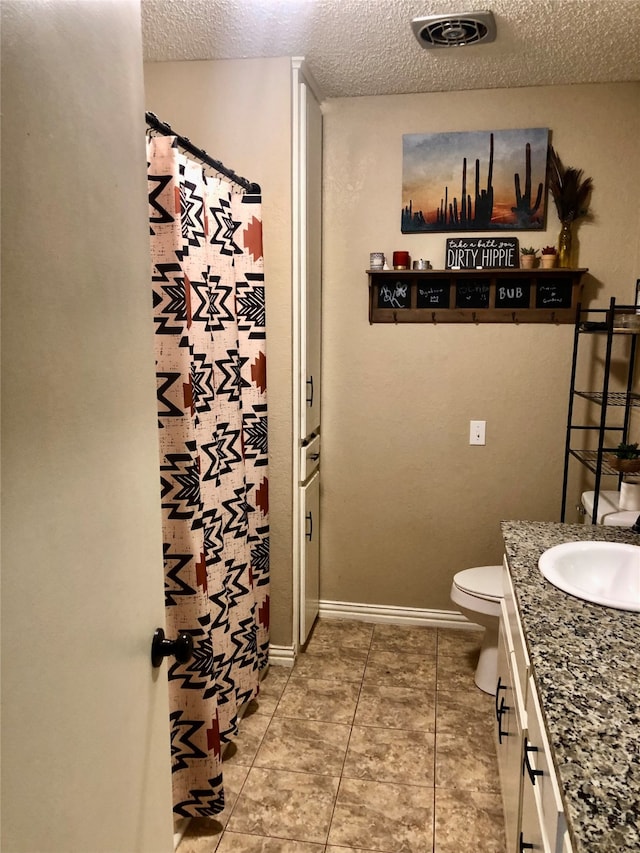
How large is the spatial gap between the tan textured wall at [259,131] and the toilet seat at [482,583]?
0.97 meters

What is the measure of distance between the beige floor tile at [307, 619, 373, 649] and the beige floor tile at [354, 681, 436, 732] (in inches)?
13.6

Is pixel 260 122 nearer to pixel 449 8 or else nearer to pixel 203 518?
pixel 449 8

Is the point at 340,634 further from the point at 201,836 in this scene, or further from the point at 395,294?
the point at 395,294

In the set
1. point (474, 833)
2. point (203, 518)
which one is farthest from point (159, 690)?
point (474, 833)

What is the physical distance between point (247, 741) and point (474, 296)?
214 cm

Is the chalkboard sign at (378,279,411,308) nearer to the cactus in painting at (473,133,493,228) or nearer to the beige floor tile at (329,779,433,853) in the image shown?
the cactus in painting at (473,133,493,228)

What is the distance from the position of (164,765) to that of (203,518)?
91cm

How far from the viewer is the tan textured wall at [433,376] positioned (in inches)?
110

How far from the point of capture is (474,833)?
192cm

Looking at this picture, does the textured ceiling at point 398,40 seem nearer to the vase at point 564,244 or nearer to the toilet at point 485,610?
the vase at point 564,244

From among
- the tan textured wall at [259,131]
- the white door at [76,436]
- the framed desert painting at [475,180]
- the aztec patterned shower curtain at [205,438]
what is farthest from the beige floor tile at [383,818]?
the framed desert painting at [475,180]

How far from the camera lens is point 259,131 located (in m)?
2.57

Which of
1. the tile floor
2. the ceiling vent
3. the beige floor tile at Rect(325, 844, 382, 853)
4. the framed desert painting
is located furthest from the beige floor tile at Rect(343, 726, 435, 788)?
the ceiling vent

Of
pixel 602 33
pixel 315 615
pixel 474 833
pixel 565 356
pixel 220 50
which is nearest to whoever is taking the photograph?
pixel 474 833
